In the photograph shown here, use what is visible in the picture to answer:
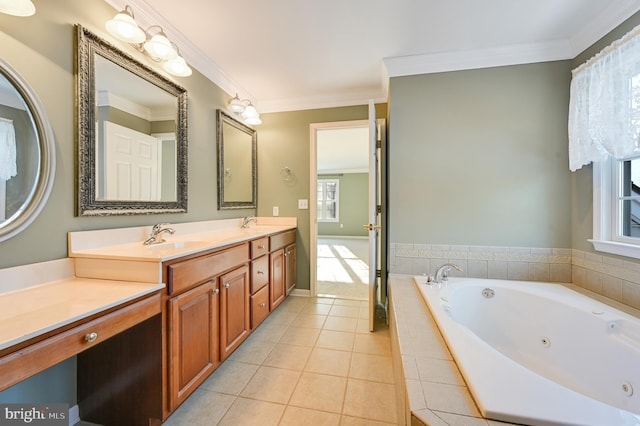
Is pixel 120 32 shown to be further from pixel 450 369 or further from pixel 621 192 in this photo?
pixel 621 192

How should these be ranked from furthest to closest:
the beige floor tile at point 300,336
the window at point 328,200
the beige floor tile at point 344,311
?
the window at point 328,200 → the beige floor tile at point 344,311 → the beige floor tile at point 300,336

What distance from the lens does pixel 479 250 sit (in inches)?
82.4

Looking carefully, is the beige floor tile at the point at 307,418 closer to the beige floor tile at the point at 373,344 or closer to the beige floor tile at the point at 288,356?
the beige floor tile at the point at 288,356

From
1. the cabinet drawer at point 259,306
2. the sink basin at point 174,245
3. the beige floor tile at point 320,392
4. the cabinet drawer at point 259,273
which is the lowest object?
the beige floor tile at point 320,392

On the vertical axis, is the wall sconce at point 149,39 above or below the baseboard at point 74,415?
above

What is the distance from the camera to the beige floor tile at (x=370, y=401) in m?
1.33

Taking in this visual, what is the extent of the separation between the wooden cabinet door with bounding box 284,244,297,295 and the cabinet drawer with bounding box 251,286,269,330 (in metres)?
0.47

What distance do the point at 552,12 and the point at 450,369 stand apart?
7.38 ft

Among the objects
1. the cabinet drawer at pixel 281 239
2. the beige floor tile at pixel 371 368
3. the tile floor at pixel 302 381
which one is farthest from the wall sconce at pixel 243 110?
the beige floor tile at pixel 371 368

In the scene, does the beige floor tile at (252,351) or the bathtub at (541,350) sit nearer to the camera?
the bathtub at (541,350)

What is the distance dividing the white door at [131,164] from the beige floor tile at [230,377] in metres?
1.25

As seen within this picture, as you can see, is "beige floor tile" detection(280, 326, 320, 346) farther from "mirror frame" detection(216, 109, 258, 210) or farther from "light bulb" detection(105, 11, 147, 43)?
"light bulb" detection(105, 11, 147, 43)

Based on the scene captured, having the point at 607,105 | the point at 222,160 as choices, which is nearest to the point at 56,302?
the point at 222,160

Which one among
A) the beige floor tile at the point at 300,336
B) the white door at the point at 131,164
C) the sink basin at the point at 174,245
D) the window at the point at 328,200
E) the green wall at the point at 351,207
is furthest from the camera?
the window at the point at 328,200
